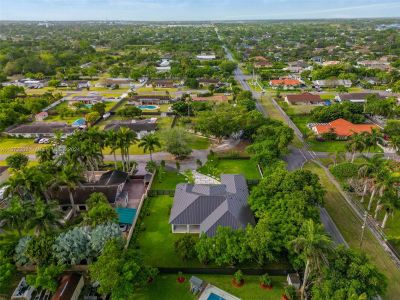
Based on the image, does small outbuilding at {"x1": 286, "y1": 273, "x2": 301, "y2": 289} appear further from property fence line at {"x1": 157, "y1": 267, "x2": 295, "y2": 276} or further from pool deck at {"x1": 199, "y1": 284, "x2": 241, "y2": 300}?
pool deck at {"x1": 199, "y1": 284, "x2": 241, "y2": 300}

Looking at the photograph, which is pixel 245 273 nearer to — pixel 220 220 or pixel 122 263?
pixel 220 220

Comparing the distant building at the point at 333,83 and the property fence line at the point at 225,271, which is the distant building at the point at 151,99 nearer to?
the distant building at the point at 333,83

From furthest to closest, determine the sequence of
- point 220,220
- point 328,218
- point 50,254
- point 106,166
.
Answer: point 106,166
point 328,218
point 220,220
point 50,254

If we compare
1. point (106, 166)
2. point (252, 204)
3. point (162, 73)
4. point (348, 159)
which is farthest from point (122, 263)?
point (162, 73)

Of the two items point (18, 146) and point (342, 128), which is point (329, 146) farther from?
point (18, 146)

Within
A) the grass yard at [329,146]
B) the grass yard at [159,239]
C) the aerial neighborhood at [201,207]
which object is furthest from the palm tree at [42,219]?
the grass yard at [329,146]

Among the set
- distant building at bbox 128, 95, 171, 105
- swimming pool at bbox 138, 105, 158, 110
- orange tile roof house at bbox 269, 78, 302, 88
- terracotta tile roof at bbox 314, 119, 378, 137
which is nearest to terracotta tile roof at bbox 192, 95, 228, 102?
distant building at bbox 128, 95, 171, 105
